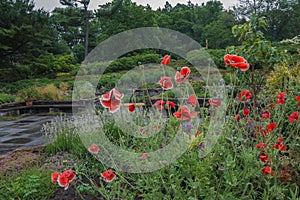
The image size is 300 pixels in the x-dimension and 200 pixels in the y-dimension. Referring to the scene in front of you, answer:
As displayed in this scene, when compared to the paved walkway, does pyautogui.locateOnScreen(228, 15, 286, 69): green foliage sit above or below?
above

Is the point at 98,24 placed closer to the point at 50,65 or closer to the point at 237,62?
the point at 50,65

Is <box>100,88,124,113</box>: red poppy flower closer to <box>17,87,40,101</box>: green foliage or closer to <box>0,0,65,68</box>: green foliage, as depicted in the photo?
<box>17,87,40,101</box>: green foliage

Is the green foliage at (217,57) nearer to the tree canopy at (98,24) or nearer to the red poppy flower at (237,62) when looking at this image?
the tree canopy at (98,24)

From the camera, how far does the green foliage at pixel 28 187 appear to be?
215cm

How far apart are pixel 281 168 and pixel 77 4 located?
19.9 metres

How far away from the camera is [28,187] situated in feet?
7.18

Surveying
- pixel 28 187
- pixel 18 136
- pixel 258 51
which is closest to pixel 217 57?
pixel 18 136

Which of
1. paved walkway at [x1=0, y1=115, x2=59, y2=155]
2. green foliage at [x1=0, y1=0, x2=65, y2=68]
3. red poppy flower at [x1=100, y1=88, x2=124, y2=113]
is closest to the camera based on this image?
red poppy flower at [x1=100, y1=88, x2=124, y2=113]

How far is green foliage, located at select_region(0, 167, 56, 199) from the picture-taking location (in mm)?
2148

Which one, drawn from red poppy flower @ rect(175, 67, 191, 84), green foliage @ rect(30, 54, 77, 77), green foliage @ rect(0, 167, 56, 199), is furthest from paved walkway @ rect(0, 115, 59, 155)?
green foliage @ rect(30, 54, 77, 77)

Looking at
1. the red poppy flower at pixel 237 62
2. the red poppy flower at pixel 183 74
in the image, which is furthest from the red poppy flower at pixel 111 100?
the red poppy flower at pixel 237 62

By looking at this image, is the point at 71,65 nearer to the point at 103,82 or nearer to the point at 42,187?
the point at 103,82

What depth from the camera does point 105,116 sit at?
3805mm

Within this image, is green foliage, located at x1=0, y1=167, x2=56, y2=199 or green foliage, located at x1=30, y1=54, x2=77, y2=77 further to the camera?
green foliage, located at x1=30, y1=54, x2=77, y2=77
